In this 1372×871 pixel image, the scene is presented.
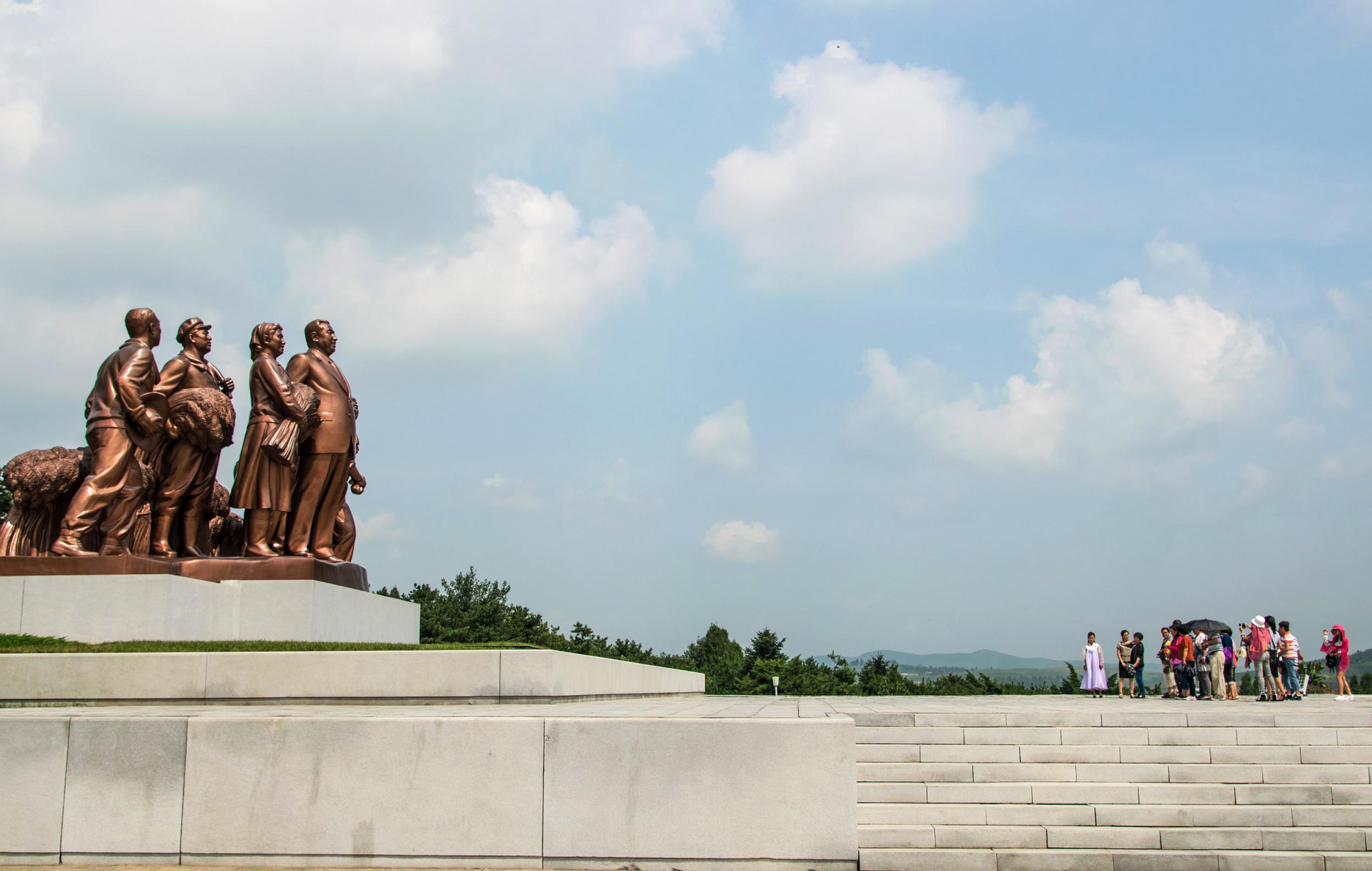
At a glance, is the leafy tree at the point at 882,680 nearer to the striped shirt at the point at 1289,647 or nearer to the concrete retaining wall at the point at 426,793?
the striped shirt at the point at 1289,647

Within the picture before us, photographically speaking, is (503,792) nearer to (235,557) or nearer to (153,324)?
(235,557)

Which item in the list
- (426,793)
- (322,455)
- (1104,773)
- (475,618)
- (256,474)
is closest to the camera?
(426,793)

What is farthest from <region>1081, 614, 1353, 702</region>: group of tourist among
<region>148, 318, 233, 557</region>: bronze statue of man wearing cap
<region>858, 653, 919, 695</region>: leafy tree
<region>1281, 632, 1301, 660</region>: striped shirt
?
<region>858, 653, 919, 695</region>: leafy tree

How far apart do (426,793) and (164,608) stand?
21.7ft

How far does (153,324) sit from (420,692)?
700cm

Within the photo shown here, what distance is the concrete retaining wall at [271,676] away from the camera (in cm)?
975

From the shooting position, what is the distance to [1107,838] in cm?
753

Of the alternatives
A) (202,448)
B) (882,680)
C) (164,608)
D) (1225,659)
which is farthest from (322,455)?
(882,680)

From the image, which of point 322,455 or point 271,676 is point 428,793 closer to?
point 271,676

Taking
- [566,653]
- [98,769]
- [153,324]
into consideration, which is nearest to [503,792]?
[98,769]

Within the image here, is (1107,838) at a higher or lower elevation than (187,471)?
lower

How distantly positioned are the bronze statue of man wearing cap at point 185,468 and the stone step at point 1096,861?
1041 centimetres

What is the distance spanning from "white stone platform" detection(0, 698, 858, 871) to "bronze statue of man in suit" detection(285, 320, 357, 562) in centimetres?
697

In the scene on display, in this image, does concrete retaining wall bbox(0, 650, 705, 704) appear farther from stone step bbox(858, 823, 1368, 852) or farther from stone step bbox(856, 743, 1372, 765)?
stone step bbox(858, 823, 1368, 852)
